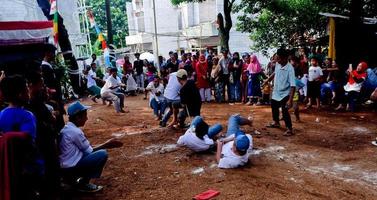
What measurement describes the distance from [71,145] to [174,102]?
408 centimetres

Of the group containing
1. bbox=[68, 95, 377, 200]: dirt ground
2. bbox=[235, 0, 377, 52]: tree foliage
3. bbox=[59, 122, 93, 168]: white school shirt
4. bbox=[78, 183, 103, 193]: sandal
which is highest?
bbox=[235, 0, 377, 52]: tree foliage

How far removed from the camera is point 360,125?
866 cm

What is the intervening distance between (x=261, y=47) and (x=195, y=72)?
5680 mm

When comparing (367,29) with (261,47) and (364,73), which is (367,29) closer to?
(364,73)

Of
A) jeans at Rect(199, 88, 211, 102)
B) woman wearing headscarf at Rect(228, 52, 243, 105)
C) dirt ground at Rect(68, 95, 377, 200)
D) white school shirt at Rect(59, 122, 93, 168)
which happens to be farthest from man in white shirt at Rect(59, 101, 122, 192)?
jeans at Rect(199, 88, 211, 102)

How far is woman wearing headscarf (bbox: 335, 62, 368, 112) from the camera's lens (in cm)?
1011

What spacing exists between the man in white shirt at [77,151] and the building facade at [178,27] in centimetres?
2314

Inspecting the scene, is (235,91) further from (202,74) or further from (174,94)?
(174,94)

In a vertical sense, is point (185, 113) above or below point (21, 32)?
below

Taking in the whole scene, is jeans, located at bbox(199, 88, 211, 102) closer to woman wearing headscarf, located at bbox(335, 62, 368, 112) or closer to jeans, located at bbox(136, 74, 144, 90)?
woman wearing headscarf, located at bbox(335, 62, 368, 112)

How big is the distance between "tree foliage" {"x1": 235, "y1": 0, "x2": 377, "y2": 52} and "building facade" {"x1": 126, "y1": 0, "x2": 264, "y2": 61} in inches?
387

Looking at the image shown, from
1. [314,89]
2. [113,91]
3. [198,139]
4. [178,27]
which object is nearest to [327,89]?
[314,89]

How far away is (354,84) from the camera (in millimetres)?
10180

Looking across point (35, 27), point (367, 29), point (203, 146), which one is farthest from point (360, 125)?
point (35, 27)
